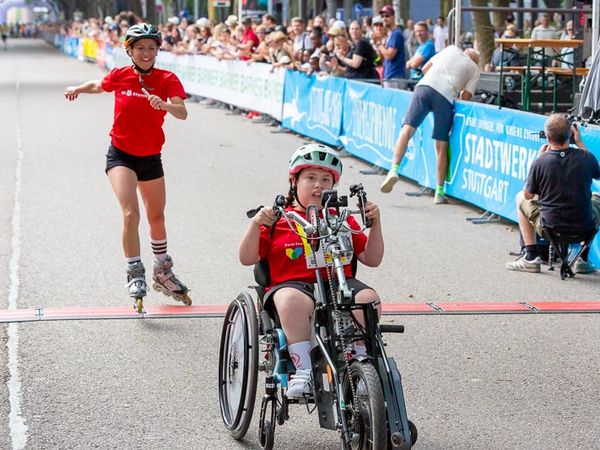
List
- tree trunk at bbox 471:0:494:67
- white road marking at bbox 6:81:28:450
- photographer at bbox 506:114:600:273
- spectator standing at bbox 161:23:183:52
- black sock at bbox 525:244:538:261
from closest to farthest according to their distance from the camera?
white road marking at bbox 6:81:28:450, photographer at bbox 506:114:600:273, black sock at bbox 525:244:538:261, tree trunk at bbox 471:0:494:67, spectator standing at bbox 161:23:183:52

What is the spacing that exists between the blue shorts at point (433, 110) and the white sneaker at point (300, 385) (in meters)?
8.66

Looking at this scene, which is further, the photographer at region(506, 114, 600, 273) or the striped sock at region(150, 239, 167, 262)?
the photographer at region(506, 114, 600, 273)

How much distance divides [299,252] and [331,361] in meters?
0.76

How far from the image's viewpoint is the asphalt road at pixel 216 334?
5.72m

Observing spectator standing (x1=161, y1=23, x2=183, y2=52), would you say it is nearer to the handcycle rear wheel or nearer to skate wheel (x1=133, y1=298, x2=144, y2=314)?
skate wheel (x1=133, y1=298, x2=144, y2=314)

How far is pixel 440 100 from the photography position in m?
13.6

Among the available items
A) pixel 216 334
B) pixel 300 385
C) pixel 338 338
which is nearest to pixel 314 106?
pixel 216 334

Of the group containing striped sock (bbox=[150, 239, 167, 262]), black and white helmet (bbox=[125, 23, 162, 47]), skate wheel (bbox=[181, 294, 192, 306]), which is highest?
black and white helmet (bbox=[125, 23, 162, 47])

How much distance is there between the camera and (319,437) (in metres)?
5.55

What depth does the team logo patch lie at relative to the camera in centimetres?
547

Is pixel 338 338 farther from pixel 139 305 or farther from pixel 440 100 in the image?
pixel 440 100

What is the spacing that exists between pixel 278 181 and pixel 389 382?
10348 mm

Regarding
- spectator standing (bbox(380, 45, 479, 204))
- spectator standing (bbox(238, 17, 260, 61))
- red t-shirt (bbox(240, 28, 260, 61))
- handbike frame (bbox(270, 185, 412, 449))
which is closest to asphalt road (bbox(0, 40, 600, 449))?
spectator standing (bbox(380, 45, 479, 204))

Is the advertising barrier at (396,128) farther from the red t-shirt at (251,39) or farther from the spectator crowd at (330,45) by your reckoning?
the red t-shirt at (251,39)
